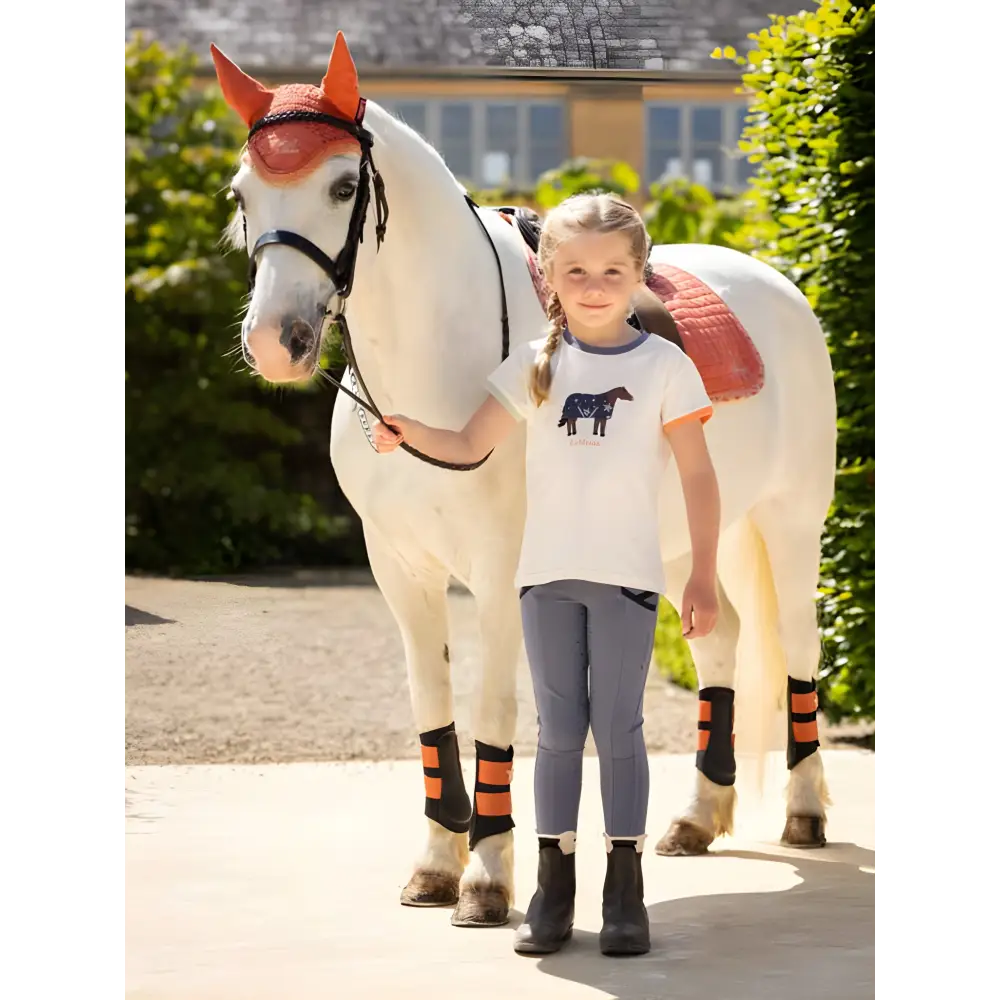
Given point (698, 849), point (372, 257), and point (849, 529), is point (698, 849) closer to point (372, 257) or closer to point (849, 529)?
point (849, 529)

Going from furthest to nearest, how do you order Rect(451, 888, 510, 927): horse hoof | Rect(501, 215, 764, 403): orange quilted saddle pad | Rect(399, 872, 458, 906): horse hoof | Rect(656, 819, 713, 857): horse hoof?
1. Rect(656, 819, 713, 857): horse hoof
2. Rect(501, 215, 764, 403): orange quilted saddle pad
3. Rect(399, 872, 458, 906): horse hoof
4. Rect(451, 888, 510, 927): horse hoof

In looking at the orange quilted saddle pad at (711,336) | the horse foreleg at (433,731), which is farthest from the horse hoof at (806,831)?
the orange quilted saddle pad at (711,336)

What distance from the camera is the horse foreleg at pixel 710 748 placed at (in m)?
4.44

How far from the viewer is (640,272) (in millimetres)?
3199

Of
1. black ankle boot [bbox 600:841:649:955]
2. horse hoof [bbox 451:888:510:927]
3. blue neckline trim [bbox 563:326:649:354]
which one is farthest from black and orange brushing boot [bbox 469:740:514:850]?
blue neckline trim [bbox 563:326:649:354]

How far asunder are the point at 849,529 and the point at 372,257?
2784 mm

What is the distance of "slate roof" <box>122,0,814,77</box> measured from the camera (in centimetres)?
312

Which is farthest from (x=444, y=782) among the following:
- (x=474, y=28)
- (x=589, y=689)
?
(x=474, y=28)

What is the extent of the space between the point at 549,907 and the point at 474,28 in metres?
1.78

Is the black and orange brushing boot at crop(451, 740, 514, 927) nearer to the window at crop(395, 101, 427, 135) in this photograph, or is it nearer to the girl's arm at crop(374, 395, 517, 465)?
the girl's arm at crop(374, 395, 517, 465)

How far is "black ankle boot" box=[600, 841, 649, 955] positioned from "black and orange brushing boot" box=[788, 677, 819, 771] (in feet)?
4.11

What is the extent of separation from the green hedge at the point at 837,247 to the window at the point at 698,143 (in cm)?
17

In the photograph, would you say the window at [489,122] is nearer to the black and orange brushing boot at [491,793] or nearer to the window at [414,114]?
the window at [414,114]
